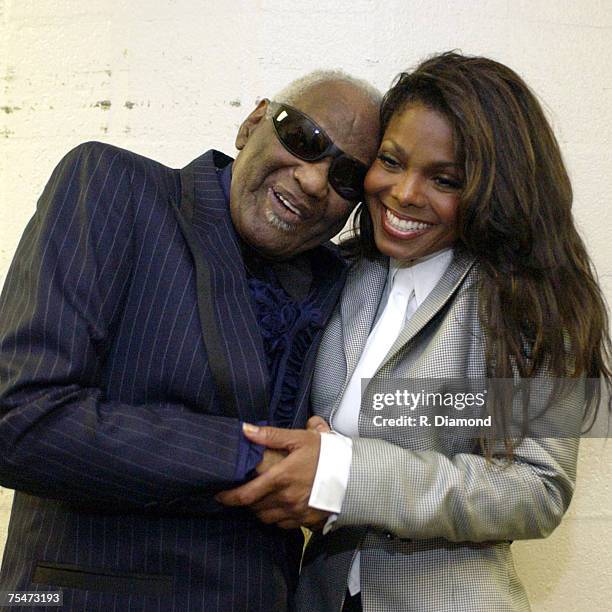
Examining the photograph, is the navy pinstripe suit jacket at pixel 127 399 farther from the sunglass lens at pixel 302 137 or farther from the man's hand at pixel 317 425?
the sunglass lens at pixel 302 137

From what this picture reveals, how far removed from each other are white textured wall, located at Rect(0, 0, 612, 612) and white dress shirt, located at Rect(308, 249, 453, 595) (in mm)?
657

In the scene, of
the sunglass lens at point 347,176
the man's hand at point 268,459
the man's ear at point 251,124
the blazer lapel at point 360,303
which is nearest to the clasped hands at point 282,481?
the man's hand at point 268,459

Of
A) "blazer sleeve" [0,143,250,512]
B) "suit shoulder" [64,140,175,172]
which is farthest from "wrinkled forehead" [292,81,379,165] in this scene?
"blazer sleeve" [0,143,250,512]

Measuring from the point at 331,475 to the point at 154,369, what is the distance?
1.09 ft

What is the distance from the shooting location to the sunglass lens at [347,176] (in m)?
1.45

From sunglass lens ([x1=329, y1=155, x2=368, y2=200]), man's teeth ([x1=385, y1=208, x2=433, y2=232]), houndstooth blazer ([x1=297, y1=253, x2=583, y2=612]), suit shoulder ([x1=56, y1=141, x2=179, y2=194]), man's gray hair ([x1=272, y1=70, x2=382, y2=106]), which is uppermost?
man's gray hair ([x1=272, y1=70, x2=382, y2=106])

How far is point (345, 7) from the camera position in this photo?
6.34 feet

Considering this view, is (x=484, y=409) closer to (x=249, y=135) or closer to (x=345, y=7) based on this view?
(x=249, y=135)

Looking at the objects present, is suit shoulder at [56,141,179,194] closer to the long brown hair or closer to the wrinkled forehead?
the wrinkled forehead

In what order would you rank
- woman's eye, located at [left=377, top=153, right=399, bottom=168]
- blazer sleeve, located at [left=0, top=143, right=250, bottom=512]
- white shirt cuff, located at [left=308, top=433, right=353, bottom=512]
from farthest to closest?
woman's eye, located at [left=377, top=153, right=399, bottom=168]
white shirt cuff, located at [left=308, top=433, right=353, bottom=512]
blazer sleeve, located at [left=0, top=143, right=250, bottom=512]

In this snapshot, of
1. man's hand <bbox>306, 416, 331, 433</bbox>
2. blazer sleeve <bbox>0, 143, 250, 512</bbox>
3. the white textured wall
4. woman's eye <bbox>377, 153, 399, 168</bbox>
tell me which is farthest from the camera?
the white textured wall

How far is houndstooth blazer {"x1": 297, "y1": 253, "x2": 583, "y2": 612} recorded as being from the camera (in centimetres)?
123

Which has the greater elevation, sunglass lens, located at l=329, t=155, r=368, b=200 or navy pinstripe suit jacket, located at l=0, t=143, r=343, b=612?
sunglass lens, located at l=329, t=155, r=368, b=200

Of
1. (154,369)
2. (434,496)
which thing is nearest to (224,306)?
(154,369)
